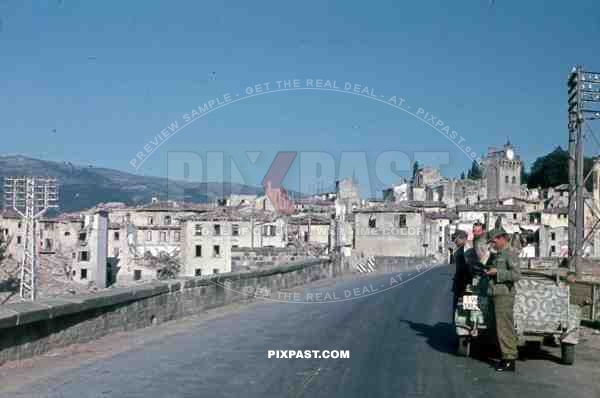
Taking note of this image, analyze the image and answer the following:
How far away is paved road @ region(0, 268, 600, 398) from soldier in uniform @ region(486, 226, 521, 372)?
13.8 inches

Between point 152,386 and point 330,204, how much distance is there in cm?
7934

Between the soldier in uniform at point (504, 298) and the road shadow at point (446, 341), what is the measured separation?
0.62 metres

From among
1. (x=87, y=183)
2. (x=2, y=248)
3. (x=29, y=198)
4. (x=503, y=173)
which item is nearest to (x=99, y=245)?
(x=2, y=248)

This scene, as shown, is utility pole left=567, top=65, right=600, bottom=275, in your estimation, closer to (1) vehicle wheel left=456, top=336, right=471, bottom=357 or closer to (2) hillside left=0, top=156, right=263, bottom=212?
(1) vehicle wheel left=456, top=336, right=471, bottom=357

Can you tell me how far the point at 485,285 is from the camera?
9.93m

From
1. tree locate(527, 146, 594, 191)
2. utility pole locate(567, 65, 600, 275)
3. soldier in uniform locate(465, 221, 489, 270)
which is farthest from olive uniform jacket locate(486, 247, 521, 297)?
tree locate(527, 146, 594, 191)

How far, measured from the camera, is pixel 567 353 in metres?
9.66

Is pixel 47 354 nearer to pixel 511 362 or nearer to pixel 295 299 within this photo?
pixel 511 362

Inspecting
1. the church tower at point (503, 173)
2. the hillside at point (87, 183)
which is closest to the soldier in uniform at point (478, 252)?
the hillside at point (87, 183)

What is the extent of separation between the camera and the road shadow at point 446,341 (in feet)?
33.6

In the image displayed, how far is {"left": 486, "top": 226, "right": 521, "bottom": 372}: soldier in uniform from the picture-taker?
9078 mm

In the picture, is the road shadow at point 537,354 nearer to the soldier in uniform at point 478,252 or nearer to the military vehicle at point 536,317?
the military vehicle at point 536,317

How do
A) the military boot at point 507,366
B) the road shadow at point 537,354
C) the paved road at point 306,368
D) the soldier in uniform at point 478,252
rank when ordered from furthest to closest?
the soldier in uniform at point 478,252 → the road shadow at point 537,354 → the military boot at point 507,366 → the paved road at point 306,368

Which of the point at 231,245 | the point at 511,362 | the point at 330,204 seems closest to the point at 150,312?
the point at 511,362
